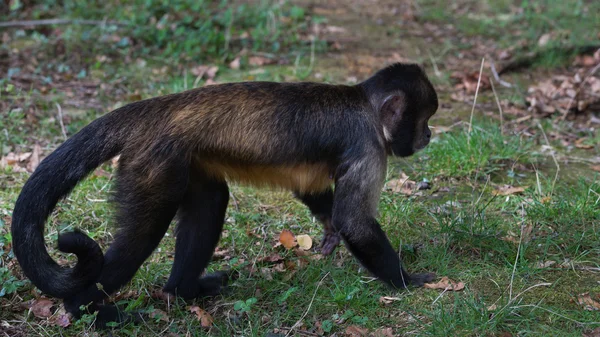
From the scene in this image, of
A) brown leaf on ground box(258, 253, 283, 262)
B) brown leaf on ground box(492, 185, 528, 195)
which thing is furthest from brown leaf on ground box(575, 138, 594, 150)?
brown leaf on ground box(258, 253, 283, 262)

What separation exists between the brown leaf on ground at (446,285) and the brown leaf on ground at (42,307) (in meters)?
2.46

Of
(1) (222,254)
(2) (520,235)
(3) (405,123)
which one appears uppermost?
(3) (405,123)

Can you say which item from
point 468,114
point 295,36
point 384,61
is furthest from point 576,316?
point 295,36

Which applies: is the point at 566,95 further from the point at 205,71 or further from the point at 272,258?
the point at 272,258

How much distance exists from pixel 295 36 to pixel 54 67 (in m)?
3.30

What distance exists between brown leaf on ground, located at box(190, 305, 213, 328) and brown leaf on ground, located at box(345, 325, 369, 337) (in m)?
0.88

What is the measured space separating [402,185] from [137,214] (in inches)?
101

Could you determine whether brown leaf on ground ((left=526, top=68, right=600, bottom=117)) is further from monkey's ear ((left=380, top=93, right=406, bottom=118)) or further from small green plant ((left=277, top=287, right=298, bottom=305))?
small green plant ((left=277, top=287, right=298, bottom=305))

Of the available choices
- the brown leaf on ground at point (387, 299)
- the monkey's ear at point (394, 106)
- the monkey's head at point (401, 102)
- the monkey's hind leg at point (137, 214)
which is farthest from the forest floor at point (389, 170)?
the monkey's ear at point (394, 106)

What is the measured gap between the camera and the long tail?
153 inches

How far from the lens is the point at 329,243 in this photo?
5.10m

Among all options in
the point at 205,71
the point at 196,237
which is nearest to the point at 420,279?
Result: the point at 196,237

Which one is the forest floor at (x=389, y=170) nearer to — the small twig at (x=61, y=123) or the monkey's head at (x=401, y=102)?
the small twig at (x=61, y=123)

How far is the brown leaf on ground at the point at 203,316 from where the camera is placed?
432 centimetres
